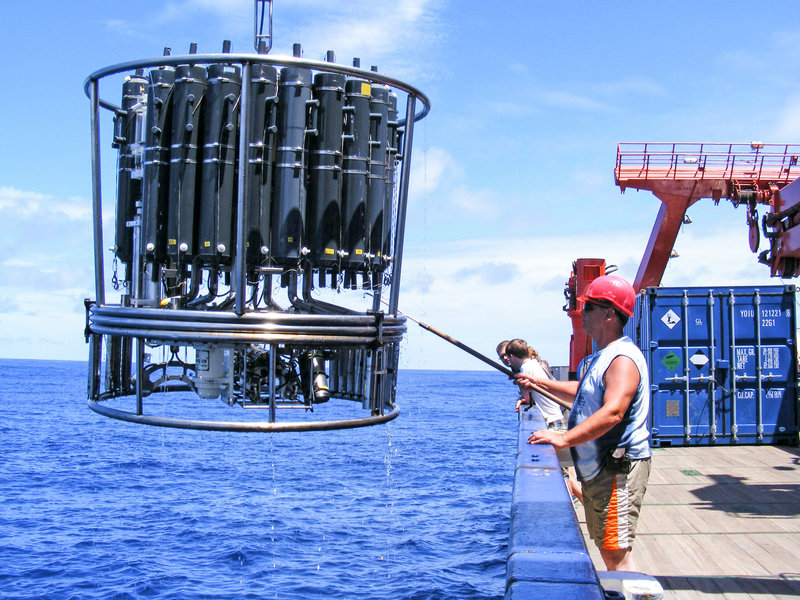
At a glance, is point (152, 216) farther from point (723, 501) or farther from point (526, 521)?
point (723, 501)

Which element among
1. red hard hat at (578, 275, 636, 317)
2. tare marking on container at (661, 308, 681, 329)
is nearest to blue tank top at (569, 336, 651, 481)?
red hard hat at (578, 275, 636, 317)

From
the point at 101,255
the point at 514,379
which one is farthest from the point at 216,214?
the point at 514,379

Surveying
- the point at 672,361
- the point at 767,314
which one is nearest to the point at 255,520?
the point at 672,361

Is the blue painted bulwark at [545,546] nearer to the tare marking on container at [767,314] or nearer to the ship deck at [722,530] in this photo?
the ship deck at [722,530]

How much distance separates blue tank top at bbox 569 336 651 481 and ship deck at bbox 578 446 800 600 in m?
1.70

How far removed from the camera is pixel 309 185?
21.6 ft

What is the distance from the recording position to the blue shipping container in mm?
15203

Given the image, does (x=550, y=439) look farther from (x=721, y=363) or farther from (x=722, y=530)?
(x=721, y=363)

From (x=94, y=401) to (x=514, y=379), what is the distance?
11.5 ft

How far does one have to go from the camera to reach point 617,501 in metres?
5.04

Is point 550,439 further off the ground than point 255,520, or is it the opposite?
point 550,439

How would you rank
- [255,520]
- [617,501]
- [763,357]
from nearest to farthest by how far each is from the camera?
[617,501]
[763,357]
[255,520]

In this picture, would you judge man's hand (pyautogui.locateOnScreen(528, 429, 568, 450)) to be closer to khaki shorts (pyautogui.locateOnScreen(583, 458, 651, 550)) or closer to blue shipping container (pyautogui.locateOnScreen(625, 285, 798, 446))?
khaki shorts (pyautogui.locateOnScreen(583, 458, 651, 550))

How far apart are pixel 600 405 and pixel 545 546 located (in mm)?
1384
